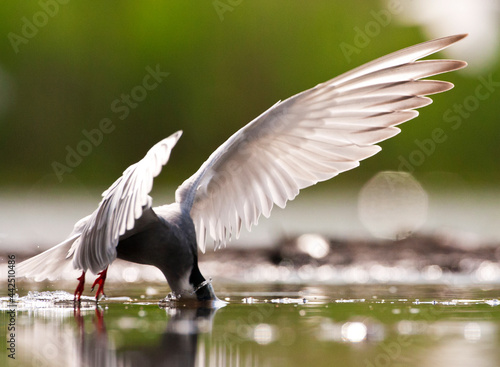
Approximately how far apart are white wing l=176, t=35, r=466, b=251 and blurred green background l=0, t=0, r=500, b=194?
18.1ft

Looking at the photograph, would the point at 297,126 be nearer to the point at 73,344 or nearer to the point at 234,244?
the point at 73,344

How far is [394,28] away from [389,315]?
7959mm

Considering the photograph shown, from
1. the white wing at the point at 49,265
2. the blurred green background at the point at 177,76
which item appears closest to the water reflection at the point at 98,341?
the white wing at the point at 49,265

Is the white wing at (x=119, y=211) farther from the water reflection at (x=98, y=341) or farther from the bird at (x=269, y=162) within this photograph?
the water reflection at (x=98, y=341)

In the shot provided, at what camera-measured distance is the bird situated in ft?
13.2

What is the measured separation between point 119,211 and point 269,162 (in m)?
1.14

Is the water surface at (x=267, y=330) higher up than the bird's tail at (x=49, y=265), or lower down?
lower down

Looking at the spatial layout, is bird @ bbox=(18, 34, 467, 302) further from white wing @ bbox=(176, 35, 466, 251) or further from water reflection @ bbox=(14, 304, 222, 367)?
water reflection @ bbox=(14, 304, 222, 367)

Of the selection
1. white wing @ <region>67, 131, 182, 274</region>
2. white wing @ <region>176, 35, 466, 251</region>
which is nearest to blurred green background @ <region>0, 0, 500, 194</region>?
white wing @ <region>176, 35, 466, 251</region>

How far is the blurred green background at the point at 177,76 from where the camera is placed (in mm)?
10141

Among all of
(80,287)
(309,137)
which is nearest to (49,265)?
(80,287)

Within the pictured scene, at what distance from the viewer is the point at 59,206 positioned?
10.0m

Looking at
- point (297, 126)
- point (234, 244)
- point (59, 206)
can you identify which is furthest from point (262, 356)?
point (59, 206)

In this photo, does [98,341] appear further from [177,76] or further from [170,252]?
[177,76]
